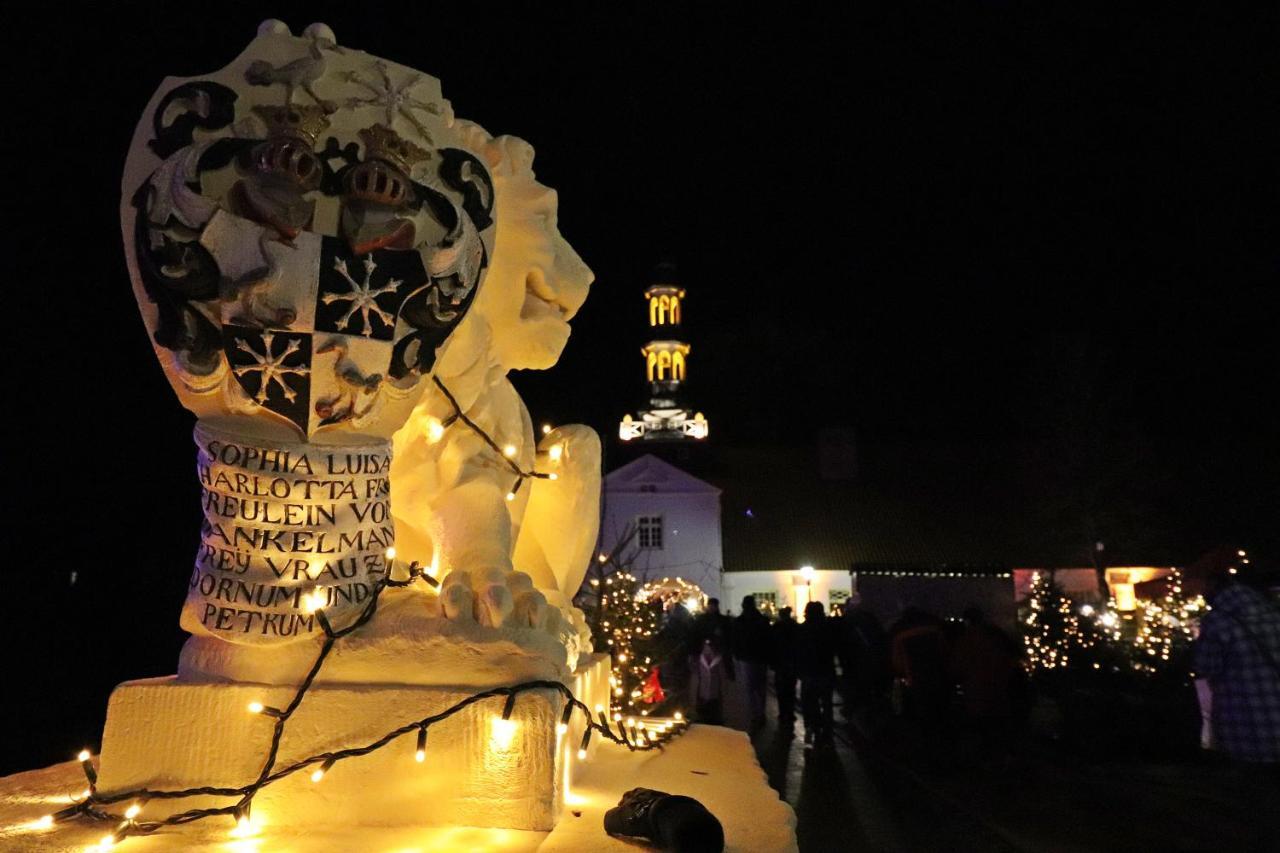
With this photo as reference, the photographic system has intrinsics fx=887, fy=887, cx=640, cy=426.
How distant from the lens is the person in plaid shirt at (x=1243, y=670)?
430 centimetres

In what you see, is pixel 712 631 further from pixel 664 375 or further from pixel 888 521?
pixel 664 375

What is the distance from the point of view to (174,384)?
2648mm

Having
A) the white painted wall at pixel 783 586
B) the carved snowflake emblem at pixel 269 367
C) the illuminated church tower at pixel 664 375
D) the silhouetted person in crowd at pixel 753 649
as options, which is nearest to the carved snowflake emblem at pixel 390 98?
the carved snowflake emblem at pixel 269 367

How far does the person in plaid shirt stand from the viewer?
430 cm

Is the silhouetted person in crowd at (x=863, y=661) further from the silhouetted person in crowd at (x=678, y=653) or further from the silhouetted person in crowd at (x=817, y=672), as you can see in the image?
the silhouetted person in crowd at (x=678, y=653)

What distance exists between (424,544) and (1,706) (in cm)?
435

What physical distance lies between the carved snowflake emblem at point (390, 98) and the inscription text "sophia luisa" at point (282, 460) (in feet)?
3.38

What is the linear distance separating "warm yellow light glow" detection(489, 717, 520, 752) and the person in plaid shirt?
12.4 ft

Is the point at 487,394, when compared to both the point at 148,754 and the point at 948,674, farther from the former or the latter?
the point at 948,674

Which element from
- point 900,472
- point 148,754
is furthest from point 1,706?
point 900,472

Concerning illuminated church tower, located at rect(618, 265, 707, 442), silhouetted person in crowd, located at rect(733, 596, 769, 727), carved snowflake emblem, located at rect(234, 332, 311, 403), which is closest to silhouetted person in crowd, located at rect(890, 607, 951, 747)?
silhouetted person in crowd, located at rect(733, 596, 769, 727)

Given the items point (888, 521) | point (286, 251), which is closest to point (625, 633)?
point (286, 251)

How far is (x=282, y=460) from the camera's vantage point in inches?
105

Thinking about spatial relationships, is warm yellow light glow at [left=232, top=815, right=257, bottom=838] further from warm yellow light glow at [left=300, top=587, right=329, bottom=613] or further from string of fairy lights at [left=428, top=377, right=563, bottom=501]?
string of fairy lights at [left=428, top=377, right=563, bottom=501]
